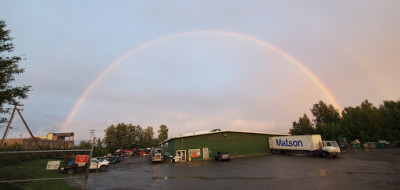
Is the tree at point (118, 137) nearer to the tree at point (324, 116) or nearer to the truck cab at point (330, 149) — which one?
the truck cab at point (330, 149)

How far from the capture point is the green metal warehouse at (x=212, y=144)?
113 feet

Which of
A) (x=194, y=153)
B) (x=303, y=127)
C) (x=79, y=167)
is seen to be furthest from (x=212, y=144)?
(x=303, y=127)

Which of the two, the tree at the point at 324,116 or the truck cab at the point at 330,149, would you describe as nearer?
the truck cab at the point at 330,149

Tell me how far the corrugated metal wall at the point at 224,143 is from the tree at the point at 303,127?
41.1 m

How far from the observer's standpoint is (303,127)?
7175 cm

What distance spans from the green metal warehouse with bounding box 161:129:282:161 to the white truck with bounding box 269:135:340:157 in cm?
456

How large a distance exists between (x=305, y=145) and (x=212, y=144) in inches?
639

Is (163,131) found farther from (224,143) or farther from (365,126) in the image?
(365,126)

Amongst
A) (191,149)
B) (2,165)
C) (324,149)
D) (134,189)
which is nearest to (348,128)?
(324,149)

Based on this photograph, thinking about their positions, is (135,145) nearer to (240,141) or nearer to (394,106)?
(240,141)

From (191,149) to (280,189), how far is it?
87.4 feet

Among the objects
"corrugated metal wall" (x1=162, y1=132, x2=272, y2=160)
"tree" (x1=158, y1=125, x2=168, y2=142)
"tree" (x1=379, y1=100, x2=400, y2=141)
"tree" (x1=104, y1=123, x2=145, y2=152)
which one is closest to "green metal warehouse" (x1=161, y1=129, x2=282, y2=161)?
"corrugated metal wall" (x1=162, y1=132, x2=272, y2=160)

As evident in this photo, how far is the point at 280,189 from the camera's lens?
928cm

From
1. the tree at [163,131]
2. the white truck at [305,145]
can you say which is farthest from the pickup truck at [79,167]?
the tree at [163,131]
